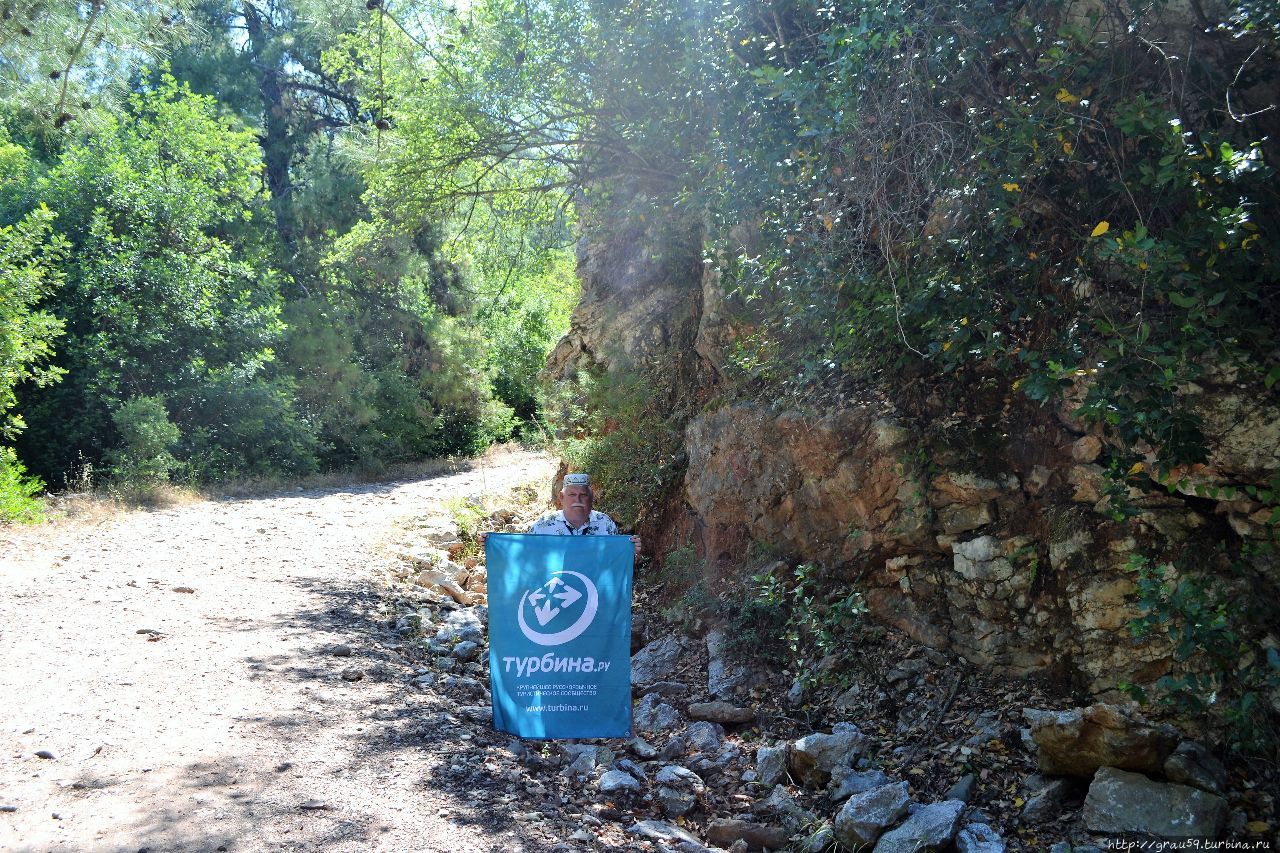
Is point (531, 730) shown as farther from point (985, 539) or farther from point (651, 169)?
point (651, 169)

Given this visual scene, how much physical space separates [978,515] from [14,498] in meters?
11.4

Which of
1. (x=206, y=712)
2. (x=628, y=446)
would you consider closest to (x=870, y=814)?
(x=206, y=712)

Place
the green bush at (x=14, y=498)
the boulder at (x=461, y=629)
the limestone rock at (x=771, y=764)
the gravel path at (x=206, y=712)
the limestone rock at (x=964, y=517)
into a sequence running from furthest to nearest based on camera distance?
1. the green bush at (x=14, y=498)
2. the boulder at (x=461, y=629)
3. the limestone rock at (x=964, y=517)
4. the limestone rock at (x=771, y=764)
5. the gravel path at (x=206, y=712)

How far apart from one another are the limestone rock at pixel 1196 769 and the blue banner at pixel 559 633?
111 inches

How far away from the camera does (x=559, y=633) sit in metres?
5.53

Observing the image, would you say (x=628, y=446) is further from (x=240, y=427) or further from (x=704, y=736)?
(x=240, y=427)

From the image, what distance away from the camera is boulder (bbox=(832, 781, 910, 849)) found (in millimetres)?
4281

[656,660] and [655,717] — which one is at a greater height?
[656,660]

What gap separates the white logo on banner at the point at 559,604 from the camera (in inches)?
217

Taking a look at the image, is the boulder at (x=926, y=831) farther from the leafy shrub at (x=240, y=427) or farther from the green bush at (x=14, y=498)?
the leafy shrub at (x=240, y=427)

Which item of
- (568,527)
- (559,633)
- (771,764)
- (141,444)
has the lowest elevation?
(771,764)

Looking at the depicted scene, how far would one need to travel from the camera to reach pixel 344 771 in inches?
183

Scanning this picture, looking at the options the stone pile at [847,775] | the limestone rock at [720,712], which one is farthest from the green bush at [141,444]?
the limestone rock at [720,712]

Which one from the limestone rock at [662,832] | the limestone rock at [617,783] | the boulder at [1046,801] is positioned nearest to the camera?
the boulder at [1046,801]
